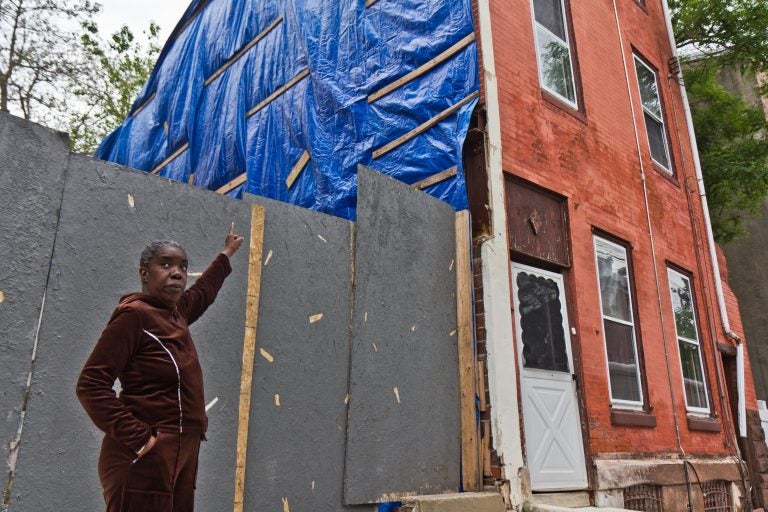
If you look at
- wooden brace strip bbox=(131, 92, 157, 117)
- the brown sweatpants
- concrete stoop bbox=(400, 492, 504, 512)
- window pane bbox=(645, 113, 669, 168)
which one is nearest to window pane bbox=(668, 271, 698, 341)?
window pane bbox=(645, 113, 669, 168)

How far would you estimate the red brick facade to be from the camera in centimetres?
691

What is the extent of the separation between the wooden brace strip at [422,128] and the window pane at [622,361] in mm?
3338

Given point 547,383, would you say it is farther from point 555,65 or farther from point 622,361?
point 555,65

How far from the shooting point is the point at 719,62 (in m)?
13.5

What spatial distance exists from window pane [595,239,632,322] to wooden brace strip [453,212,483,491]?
8.72ft

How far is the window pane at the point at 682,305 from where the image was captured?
9.15m

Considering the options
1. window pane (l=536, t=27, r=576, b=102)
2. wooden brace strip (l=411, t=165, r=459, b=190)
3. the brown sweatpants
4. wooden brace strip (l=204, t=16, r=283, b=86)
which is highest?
wooden brace strip (l=204, t=16, r=283, b=86)

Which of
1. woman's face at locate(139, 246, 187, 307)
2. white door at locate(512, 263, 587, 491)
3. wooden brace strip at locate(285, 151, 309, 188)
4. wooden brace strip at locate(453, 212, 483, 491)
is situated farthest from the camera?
wooden brace strip at locate(285, 151, 309, 188)

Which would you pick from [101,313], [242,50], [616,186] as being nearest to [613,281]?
[616,186]

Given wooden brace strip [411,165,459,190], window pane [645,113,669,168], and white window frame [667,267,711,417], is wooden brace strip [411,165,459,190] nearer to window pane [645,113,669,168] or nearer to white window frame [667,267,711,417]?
white window frame [667,267,711,417]

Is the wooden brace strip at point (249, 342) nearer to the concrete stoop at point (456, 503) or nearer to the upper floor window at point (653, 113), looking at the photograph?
the concrete stoop at point (456, 503)

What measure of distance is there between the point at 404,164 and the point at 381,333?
2.33 metres

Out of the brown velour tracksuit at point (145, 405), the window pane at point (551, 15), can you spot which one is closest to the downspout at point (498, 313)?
the window pane at point (551, 15)

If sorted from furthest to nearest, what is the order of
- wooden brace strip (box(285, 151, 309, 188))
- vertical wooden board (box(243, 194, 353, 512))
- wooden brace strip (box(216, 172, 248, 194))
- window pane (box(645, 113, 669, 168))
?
1. window pane (box(645, 113, 669, 168))
2. wooden brace strip (box(216, 172, 248, 194))
3. wooden brace strip (box(285, 151, 309, 188))
4. vertical wooden board (box(243, 194, 353, 512))
